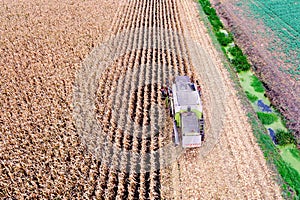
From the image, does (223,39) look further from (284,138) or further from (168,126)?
(168,126)

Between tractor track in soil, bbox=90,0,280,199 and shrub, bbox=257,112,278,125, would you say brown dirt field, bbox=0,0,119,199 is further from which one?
shrub, bbox=257,112,278,125

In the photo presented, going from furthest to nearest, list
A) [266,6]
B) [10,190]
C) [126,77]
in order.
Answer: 1. [266,6]
2. [126,77]
3. [10,190]

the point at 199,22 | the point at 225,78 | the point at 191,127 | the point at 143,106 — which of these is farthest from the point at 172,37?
the point at 191,127

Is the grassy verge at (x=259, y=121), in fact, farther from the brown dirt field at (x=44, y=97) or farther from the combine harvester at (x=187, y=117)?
the brown dirt field at (x=44, y=97)

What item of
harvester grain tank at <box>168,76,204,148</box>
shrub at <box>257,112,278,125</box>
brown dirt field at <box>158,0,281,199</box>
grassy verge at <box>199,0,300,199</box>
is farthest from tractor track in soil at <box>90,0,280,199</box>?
shrub at <box>257,112,278,125</box>

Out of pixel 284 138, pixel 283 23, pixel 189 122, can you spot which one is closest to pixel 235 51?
pixel 283 23

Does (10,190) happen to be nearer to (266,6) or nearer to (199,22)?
(199,22)
